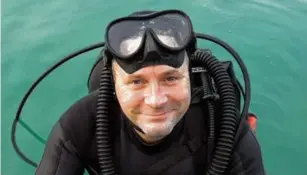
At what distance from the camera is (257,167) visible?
1.84m

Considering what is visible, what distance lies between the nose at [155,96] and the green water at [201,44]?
215 centimetres

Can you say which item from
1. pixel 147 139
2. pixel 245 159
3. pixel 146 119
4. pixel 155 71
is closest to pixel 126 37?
pixel 155 71

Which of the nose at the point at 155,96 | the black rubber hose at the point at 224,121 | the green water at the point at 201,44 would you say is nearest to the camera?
the nose at the point at 155,96

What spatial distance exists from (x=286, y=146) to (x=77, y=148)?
2.28m

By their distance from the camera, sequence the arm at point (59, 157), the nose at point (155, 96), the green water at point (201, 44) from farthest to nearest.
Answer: the green water at point (201, 44) < the arm at point (59, 157) < the nose at point (155, 96)

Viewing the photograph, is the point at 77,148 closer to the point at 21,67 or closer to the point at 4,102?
the point at 4,102

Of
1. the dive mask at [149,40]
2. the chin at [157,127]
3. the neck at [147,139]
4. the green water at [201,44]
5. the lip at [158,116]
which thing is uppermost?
the dive mask at [149,40]

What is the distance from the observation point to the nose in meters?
Result: 1.53

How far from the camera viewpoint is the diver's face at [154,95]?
155 cm

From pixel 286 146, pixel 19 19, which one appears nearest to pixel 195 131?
pixel 286 146

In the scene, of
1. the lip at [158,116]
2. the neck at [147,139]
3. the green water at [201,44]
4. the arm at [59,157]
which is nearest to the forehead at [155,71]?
the lip at [158,116]

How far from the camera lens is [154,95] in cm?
153

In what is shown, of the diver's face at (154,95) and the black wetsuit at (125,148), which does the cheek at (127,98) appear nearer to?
the diver's face at (154,95)

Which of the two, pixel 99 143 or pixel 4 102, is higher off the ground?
pixel 99 143
